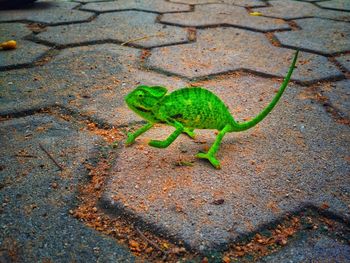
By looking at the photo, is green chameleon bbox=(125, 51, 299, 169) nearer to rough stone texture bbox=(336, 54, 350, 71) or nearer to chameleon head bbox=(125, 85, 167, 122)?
chameleon head bbox=(125, 85, 167, 122)

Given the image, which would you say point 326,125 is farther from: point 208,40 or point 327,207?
point 208,40

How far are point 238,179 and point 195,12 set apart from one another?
8.38 feet

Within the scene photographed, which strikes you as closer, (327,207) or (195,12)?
(327,207)

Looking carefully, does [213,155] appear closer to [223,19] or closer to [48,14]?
[223,19]

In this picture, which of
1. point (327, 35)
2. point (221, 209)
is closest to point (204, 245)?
point (221, 209)

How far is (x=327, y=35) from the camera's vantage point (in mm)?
3016

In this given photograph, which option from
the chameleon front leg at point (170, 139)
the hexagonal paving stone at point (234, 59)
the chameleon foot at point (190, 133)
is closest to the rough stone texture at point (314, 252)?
the chameleon front leg at point (170, 139)

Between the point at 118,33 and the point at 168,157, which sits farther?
the point at 118,33

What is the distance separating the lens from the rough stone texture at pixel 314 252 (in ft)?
3.53

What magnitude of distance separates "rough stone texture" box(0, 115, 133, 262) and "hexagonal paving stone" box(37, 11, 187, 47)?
1216 millimetres

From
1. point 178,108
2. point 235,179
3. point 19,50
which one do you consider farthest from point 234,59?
point 19,50

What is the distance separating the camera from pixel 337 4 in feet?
13.3

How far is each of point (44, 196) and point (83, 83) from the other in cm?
100

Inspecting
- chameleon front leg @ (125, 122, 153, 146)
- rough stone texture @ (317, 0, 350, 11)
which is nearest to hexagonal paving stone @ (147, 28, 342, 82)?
chameleon front leg @ (125, 122, 153, 146)
